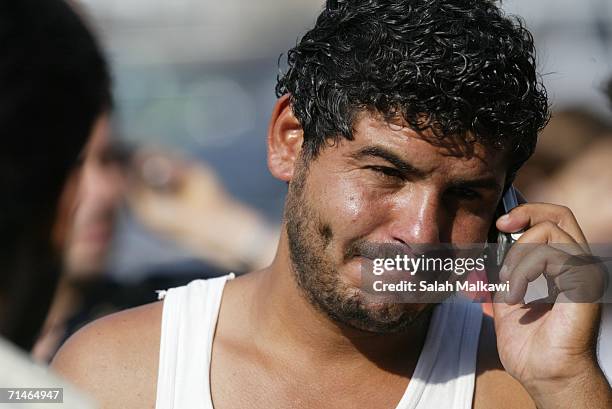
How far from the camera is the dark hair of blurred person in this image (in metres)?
1.43

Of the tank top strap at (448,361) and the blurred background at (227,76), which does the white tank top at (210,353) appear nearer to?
the tank top strap at (448,361)

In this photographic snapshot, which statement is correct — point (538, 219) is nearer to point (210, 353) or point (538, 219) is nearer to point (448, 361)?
point (448, 361)

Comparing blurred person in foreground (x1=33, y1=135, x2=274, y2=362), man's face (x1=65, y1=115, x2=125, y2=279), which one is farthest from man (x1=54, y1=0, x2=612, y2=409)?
man's face (x1=65, y1=115, x2=125, y2=279)

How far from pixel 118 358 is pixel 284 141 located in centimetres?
90

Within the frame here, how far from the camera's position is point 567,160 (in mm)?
4996

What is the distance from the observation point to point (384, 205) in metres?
2.63

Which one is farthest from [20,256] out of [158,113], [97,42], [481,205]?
[158,113]

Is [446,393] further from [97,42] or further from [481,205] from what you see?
[97,42]

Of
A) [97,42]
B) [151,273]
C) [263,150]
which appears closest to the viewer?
[97,42]

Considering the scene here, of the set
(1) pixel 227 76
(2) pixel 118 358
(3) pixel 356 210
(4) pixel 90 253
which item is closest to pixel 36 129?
(3) pixel 356 210

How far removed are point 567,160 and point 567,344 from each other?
8.54 feet

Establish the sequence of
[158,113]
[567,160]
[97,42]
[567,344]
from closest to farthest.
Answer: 1. [97,42]
2. [567,344]
3. [567,160]
4. [158,113]

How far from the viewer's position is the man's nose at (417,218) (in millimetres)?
2543

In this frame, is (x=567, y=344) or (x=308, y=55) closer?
(x=567, y=344)
